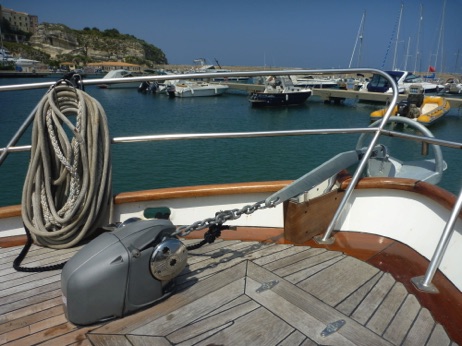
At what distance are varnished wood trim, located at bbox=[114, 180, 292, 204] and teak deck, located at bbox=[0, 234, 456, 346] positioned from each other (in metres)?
0.44

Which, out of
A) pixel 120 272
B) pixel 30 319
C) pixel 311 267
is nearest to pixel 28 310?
pixel 30 319

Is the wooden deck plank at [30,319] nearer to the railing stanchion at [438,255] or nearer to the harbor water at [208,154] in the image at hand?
the railing stanchion at [438,255]

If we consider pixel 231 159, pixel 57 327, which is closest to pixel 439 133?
pixel 231 159

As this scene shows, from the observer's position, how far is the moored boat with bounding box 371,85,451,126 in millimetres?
19097

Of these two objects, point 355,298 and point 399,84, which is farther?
point 399,84

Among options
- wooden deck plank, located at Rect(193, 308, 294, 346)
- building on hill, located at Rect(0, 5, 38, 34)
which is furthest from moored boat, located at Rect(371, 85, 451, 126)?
building on hill, located at Rect(0, 5, 38, 34)

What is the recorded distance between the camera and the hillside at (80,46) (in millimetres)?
88325

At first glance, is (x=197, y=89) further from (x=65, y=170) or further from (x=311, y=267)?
(x=311, y=267)

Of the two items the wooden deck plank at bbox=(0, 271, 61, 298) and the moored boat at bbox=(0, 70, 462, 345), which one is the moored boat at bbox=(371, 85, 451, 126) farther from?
the wooden deck plank at bbox=(0, 271, 61, 298)

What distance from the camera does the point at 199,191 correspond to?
215cm

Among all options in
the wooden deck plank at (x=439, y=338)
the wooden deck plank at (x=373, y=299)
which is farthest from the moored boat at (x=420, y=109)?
the wooden deck plank at (x=439, y=338)

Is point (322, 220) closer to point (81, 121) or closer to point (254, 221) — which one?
point (254, 221)

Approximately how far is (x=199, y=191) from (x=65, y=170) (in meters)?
0.80

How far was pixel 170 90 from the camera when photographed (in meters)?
34.3
